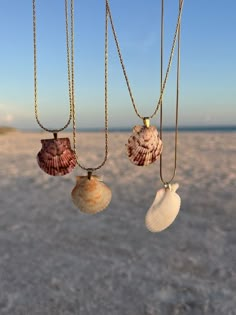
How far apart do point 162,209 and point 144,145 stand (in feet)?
1.66

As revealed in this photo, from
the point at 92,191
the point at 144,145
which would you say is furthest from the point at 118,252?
the point at 144,145

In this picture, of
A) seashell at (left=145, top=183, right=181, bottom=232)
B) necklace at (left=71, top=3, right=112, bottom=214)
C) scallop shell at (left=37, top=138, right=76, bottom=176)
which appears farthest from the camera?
seashell at (left=145, top=183, right=181, bottom=232)

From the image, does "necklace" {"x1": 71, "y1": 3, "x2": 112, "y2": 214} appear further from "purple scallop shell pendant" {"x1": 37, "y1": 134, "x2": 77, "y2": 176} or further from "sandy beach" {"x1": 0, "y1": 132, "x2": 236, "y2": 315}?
"sandy beach" {"x1": 0, "y1": 132, "x2": 236, "y2": 315}

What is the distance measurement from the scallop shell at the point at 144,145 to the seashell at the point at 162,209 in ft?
0.98

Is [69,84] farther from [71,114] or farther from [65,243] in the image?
[65,243]

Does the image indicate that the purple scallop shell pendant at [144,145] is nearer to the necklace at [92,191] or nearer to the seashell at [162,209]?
the necklace at [92,191]

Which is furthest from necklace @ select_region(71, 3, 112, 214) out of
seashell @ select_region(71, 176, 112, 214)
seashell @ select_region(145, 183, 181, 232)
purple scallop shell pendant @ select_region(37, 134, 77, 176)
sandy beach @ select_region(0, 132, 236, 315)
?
sandy beach @ select_region(0, 132, 236, 315)

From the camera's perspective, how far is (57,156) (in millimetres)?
2475

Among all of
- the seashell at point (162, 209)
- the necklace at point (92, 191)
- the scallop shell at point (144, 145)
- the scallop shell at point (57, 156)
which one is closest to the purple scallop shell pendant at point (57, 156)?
the scallop shell at point (57, 156)

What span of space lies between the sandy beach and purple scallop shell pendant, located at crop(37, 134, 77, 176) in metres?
1.90

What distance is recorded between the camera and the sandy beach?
404 centimetres

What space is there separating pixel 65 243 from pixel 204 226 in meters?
2.05

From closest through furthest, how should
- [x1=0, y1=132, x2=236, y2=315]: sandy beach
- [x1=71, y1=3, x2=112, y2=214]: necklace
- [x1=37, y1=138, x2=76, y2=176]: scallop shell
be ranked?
[x1=37, y1=138, x2=76, y2=176]: scallop shell, [x1=71, y1=3, x2=112, y2=214]: necklace, [x1=0, y1=132, x2=236, y2=315]: sandy beach

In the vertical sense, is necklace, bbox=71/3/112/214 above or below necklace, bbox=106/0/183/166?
below
